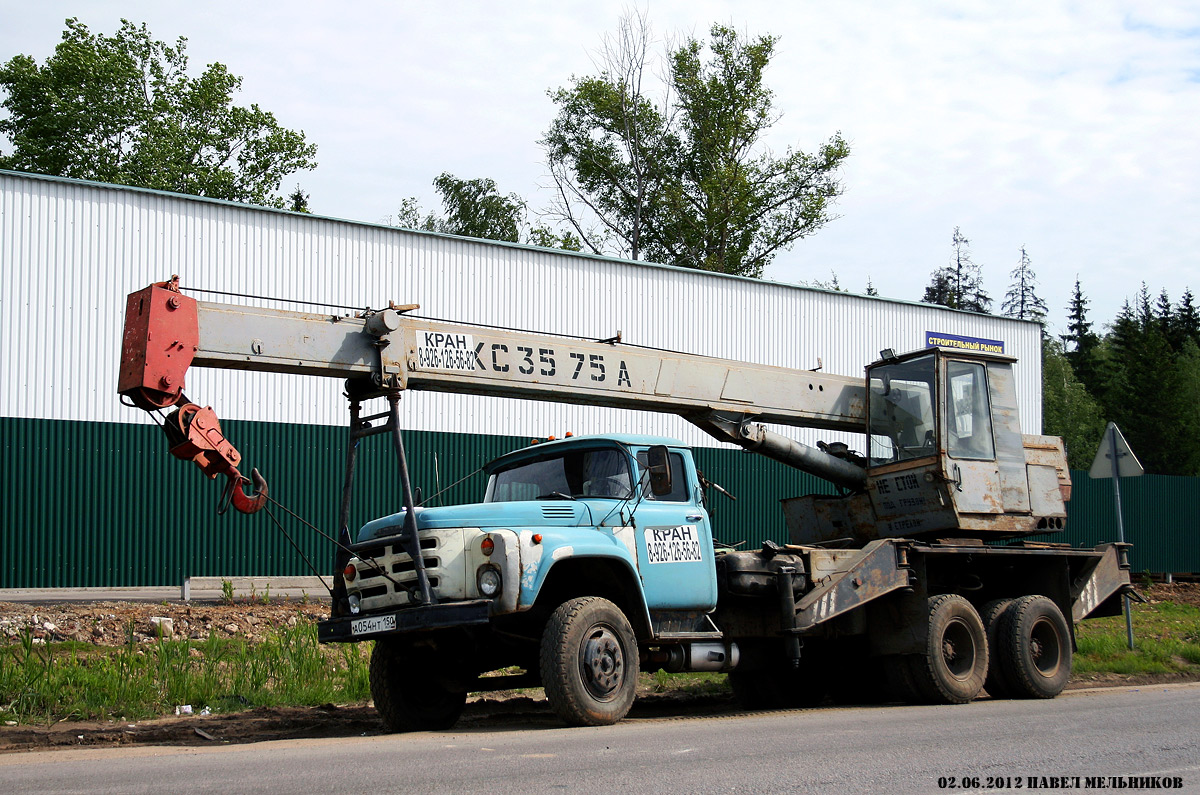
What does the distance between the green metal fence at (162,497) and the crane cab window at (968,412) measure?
31.6 ft

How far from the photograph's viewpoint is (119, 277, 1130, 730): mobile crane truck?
28.1 ft

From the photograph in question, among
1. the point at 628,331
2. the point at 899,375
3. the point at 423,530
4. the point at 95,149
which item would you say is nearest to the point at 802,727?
the point at 423,530

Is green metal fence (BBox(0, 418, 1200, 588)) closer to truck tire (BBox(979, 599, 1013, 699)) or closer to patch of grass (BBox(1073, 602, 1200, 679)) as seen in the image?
truck tire (BBox(979, 599, 1013, 699))

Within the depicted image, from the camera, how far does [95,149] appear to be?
44469 mm

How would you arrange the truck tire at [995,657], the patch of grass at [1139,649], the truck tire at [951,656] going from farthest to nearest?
the patch of grass at [1139,649], the truck tire at [995,657], the truck tire at [951,656]

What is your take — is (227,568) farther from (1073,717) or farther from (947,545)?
(1073,717)

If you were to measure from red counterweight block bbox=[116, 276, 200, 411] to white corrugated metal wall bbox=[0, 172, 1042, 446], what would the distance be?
40.9 feet

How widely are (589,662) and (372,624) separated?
1.65 metres

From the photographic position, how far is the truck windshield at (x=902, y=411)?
40.5 ft

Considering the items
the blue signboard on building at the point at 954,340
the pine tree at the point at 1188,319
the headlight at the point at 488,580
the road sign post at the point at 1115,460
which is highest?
the pine tree at the point at 1188,319

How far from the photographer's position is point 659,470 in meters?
9.39

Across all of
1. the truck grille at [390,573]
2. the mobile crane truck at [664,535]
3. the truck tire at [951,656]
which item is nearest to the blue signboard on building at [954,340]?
the mobile crane truck at [664,535]

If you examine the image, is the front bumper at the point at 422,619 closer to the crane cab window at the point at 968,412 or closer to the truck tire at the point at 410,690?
the truck tire at the point at 410,690

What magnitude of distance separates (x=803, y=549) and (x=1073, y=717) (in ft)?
9.13
